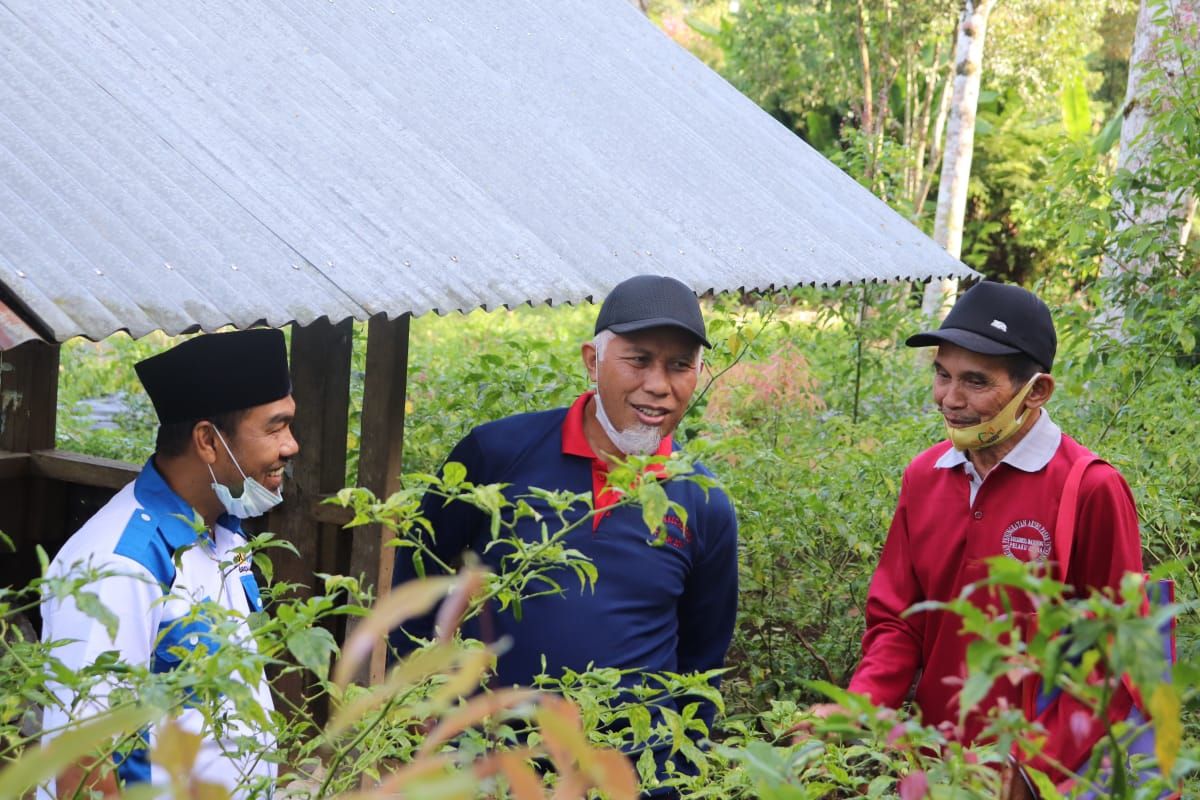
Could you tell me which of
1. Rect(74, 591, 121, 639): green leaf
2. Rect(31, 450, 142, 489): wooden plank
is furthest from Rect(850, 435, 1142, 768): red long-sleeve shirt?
Rect(31, 450, 142, 489): wooden plank

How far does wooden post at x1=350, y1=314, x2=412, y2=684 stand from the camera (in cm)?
458

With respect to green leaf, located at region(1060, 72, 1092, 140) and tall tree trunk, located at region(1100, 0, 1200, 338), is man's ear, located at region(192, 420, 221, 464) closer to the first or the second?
tall tree trunk, located at region(1100, 0, 1200, 338)

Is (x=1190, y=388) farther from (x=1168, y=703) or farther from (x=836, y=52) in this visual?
(x=836, y=52)

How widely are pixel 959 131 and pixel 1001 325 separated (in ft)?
37.8

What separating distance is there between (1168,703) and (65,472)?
4907 millimetres

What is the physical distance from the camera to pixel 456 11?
5.59 m

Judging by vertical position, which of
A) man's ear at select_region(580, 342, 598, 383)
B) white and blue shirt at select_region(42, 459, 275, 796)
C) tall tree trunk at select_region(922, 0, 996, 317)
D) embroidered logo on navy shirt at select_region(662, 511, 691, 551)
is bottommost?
white and blue shirt at select_region(42, 459, 275, 796)

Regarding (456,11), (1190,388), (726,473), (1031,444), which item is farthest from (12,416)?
(1190,388)

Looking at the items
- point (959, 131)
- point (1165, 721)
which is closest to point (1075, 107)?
point (959, 131)

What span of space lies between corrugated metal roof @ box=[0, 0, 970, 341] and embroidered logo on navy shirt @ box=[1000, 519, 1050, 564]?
4.65ft

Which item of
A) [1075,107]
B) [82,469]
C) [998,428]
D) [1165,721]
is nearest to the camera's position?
[1165,721]

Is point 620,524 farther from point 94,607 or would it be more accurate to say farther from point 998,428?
point 94,607

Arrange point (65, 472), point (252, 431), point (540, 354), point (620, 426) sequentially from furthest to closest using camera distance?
point (540, 354), point (65, 472), point (620, 426), point (252, 431)

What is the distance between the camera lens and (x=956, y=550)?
3.17 metres
